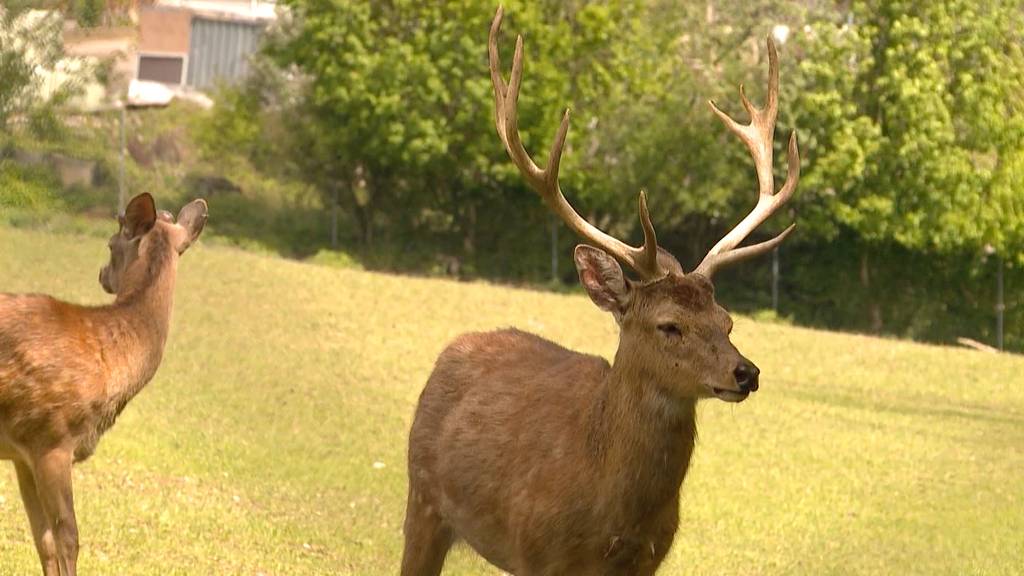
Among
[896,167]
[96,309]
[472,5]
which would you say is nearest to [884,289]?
[896,167]

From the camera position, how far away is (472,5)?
120ft

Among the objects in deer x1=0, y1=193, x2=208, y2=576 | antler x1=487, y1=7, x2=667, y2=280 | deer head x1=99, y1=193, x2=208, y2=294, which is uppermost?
antler x1=487, y1=7, x2=667, y2=280

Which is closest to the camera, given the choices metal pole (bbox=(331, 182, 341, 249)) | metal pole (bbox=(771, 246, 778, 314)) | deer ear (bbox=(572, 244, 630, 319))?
deer ear (bbox=(572, 244, 630, 319))

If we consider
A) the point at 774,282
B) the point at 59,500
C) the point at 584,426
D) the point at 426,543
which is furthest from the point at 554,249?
the point at 584,426

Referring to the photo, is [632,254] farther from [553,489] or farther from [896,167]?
[896,167]

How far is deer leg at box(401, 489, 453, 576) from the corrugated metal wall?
140 ft

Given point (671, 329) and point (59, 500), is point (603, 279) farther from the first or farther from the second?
point (59, 500)

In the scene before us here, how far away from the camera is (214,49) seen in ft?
162

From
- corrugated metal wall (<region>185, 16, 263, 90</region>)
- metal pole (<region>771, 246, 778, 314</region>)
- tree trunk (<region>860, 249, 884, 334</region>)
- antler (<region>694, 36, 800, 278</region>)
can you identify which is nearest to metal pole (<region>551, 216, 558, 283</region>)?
metal pole (<region>771, 246, 778, 314</region>)

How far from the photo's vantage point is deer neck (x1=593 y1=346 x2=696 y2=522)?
6777 mm

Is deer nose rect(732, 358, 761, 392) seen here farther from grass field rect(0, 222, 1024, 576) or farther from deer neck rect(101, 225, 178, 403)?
deer neck rect(101, 225, 178, 403)

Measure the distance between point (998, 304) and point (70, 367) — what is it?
27264 millimetres

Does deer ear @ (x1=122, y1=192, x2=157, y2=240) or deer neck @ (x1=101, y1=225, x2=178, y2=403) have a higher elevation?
deer ear @ (x1=122, y1=192, x2=157, y2=240)

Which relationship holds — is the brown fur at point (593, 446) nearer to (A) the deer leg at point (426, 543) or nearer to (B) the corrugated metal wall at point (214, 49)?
(A) the deer leg at point (426, 543)
